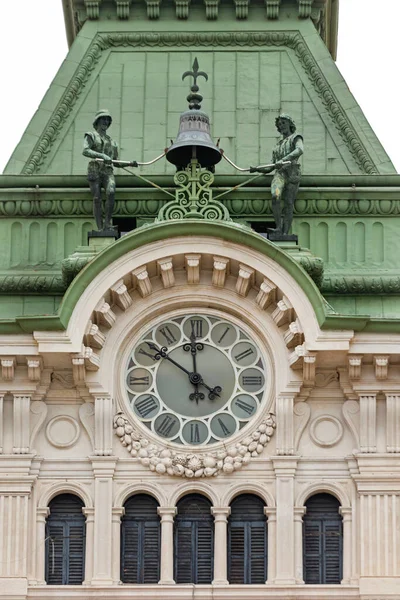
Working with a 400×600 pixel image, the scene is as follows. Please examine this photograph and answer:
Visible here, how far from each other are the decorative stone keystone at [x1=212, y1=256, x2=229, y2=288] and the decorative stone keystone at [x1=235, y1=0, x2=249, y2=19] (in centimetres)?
871

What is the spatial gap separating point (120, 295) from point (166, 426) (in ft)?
7.87

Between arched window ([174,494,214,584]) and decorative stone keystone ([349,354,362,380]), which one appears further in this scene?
decorative stone keystone ([349,354,362,380])

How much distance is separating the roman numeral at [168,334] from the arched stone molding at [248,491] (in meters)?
2.91

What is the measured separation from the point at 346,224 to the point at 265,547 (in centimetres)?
715

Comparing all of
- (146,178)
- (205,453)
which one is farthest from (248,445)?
(146,178)

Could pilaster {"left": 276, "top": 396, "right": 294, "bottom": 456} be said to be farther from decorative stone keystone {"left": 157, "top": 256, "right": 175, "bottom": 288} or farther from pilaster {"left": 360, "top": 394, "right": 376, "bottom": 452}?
decorative stone keystone {"left": 157, "top": 256, "right": 175, "bottom": 288}

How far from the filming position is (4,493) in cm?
4206

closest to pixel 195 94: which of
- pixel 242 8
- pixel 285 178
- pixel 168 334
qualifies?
pixel 285 178

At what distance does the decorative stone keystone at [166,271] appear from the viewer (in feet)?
141

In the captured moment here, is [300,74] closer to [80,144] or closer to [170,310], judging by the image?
[80,144]

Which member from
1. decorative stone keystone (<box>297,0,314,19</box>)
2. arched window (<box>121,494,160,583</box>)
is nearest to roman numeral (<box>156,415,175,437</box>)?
arched window (<box>121,494,160,583</box>)

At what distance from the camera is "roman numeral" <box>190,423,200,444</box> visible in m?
42.6

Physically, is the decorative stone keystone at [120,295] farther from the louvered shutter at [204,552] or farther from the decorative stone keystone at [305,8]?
the decorative stone keystone at [305,8]

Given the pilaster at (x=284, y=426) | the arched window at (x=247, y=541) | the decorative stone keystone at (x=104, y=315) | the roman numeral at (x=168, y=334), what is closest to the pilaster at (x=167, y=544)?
the arched window at (x=247, y=541)
